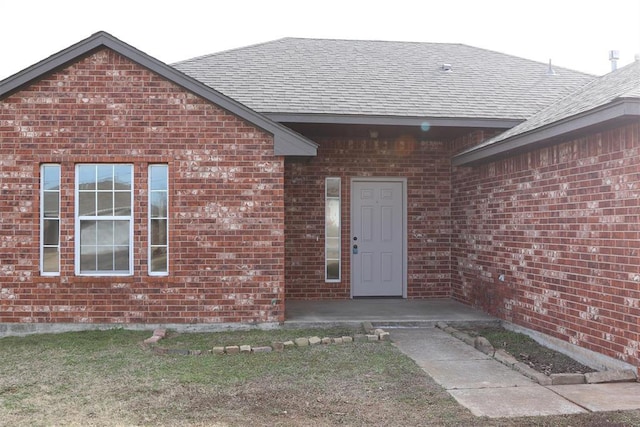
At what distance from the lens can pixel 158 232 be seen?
8867mm

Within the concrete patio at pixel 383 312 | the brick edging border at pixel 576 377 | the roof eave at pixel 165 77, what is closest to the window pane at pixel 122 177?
the roof eave at pixel 165 77

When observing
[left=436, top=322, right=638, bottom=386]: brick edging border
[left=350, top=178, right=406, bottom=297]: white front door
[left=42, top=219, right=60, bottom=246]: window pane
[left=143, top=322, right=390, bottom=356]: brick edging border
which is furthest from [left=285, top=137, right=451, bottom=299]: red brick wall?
[left=436, top=322, right=638, bottom=386]: brick edging border

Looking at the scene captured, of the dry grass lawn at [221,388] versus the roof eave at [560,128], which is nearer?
the dry grass lawn at [221,388]

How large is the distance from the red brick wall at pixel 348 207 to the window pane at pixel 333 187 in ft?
0.35

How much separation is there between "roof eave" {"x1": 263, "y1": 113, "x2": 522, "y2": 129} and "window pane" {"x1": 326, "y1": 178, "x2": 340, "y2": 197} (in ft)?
5.75

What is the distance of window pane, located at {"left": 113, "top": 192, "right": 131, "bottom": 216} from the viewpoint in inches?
346

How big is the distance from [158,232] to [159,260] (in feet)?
1.39

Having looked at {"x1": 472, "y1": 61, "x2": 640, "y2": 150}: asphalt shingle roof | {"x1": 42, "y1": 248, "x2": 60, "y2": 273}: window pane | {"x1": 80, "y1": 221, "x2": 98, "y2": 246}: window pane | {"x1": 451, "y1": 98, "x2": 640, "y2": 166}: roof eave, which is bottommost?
{"x1": 42, "y1": 248, "x2": 60, "y2": 273}: window pane

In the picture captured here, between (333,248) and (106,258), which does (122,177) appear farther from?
(333,248)

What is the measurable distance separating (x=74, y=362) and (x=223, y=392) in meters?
2.23

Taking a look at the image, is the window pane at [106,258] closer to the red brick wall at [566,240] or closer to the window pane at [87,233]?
the window pane at [87,233]

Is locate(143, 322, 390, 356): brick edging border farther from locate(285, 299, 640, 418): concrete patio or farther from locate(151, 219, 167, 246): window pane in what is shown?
locate(151, 219, 167, 246): window pane

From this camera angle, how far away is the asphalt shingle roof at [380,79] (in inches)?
411

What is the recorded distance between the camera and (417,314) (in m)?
9.81
